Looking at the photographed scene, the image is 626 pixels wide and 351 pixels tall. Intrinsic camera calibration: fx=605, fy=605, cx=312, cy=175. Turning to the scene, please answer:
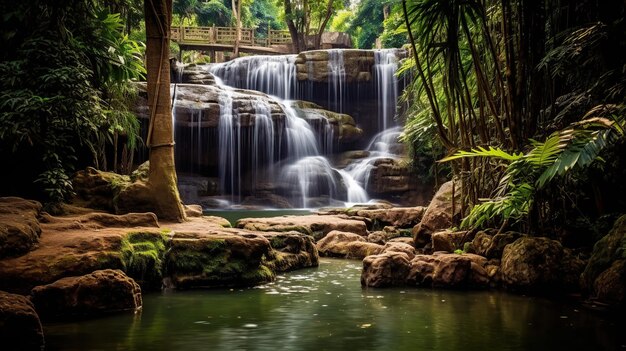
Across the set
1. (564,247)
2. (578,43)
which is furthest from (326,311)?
(578,43)

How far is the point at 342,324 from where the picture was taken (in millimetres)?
5133

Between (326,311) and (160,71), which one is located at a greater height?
(160,71)

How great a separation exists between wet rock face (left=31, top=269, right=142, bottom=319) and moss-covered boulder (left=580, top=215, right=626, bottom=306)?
4308mm

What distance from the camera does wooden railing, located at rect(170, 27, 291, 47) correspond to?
3192cm

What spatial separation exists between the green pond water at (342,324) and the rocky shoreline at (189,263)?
0.26 meters

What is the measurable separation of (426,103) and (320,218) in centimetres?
295

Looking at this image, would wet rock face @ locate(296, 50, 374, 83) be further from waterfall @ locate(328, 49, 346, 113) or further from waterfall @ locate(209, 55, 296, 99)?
waterfall @ locate(209, 55, 296, 99)

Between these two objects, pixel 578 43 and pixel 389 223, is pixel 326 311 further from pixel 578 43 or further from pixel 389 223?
pixel 389 223

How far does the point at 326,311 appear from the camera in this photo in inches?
223

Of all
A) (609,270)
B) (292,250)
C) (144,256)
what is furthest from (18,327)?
(609,270)

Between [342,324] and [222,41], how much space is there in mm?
29519

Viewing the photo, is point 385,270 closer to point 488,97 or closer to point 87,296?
point 488,97

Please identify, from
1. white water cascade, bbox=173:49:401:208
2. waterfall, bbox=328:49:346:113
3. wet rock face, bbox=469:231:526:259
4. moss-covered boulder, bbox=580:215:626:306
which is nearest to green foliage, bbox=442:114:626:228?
wet rock face, bbox=469:231:526:259

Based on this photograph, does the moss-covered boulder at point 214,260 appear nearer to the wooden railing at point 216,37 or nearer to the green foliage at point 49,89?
the green foliage at point 49,89
